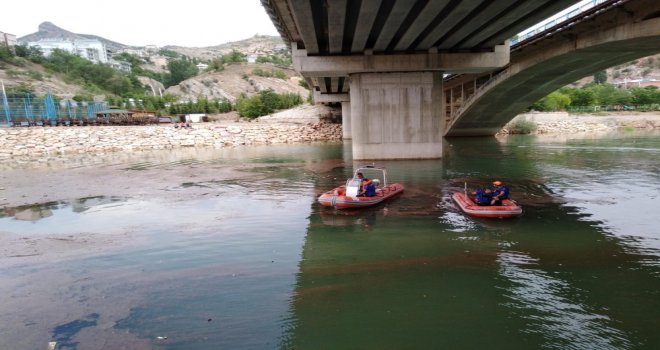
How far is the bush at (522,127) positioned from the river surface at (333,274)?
40233 millimetres

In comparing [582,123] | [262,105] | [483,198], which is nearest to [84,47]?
[262,105]

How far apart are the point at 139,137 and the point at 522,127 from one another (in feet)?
163

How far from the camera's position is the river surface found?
645cm

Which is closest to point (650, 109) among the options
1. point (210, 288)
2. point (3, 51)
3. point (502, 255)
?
point (502, 255)

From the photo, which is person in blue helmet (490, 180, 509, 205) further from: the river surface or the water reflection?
the water reflection

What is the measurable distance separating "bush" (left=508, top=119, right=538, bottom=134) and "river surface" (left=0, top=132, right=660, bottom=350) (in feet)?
132

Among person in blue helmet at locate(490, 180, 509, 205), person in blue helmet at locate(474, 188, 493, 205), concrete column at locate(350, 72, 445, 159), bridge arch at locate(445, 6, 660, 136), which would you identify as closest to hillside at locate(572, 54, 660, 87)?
bridge arch at locate(445, 6, 660, 136)

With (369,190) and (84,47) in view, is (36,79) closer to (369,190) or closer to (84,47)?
(369,190)

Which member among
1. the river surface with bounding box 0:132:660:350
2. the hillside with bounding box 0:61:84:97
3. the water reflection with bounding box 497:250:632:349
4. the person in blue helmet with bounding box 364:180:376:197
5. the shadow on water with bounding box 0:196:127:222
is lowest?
the water reflection with bounding box 497:250:632:349

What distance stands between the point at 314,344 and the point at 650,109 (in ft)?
273

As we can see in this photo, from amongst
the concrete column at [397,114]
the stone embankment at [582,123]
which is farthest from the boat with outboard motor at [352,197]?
the stone embankment at [582,123]

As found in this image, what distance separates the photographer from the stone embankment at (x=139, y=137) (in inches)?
1610

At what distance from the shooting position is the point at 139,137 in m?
45.7

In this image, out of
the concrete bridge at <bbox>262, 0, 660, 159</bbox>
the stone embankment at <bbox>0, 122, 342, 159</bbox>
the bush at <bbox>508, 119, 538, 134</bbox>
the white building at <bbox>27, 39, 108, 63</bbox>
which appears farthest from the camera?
the white building at <bbox>27, 39, 108, 63</bbox>
